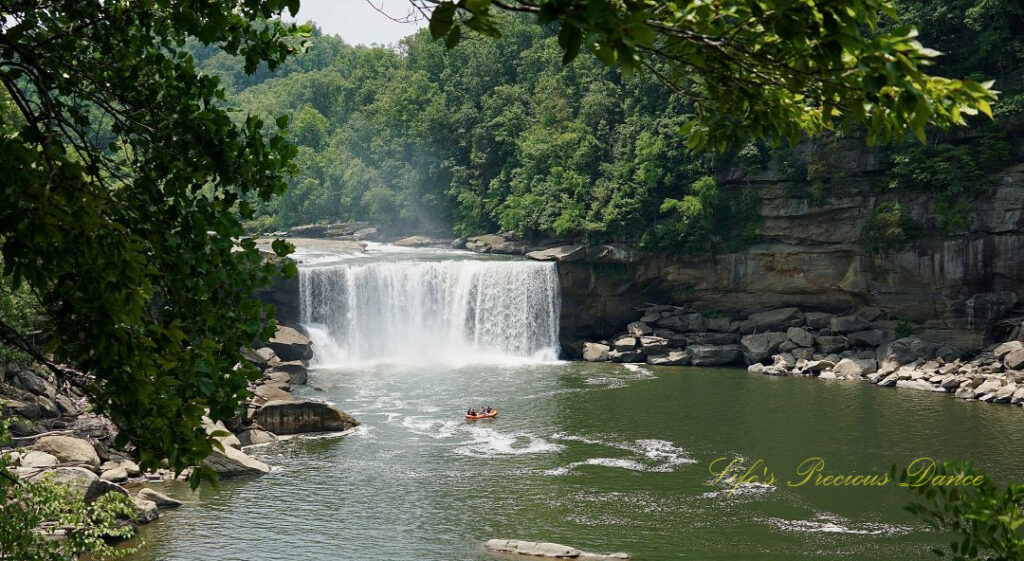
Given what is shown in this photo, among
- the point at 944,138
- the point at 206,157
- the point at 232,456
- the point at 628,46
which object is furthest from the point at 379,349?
the point at 628,46

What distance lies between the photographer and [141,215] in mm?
5180

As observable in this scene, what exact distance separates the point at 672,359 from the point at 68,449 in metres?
20.8

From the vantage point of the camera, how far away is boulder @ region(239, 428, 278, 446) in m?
22.1

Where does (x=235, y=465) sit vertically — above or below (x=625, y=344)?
below

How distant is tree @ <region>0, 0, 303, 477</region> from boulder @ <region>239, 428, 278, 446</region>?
1690 cm

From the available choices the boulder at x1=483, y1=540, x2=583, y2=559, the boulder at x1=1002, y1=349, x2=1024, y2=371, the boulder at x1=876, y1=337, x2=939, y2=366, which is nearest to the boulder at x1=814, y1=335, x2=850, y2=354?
the boulder at x1=876, y1=337, x2=939, y2=366

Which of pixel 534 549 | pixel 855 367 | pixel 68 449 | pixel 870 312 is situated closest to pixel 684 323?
pixel 870 312

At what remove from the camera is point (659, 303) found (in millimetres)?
36219

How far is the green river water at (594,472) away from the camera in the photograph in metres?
15.5

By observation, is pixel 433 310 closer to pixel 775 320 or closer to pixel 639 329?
pixel 639 329

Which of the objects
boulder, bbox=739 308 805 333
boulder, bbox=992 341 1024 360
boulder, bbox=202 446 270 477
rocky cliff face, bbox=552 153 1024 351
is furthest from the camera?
boulder, bbox=739 308 805 333

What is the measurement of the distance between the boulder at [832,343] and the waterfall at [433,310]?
30.7ft

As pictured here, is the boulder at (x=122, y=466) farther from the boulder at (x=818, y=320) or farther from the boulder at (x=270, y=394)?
the boulder at (x=818, y=320)

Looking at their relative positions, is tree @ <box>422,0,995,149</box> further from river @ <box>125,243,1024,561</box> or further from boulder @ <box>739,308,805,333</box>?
boulder @ <box>739,308,805,333</box>
